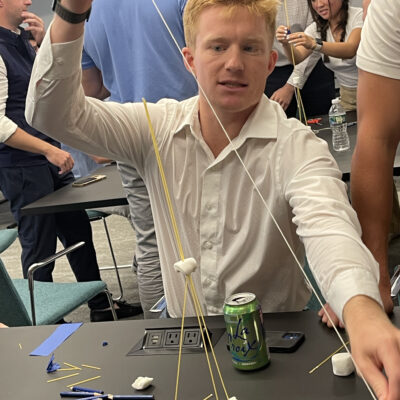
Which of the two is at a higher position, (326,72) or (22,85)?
(22,85)

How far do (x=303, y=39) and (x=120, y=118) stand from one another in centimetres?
250

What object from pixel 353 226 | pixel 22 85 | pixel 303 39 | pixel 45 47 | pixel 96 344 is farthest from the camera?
pixel 303 39

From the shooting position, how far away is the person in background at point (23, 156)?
3559 millimetres

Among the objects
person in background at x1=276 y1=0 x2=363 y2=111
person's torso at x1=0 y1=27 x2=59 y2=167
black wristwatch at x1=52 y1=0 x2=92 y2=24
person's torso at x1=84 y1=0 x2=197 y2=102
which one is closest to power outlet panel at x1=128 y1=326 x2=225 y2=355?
black wristwatch at x1=52 y1=0 x2=92 y2=24

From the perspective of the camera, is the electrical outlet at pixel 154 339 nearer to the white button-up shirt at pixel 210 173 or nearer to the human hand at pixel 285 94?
the white button-up shirt at pixel 210 173

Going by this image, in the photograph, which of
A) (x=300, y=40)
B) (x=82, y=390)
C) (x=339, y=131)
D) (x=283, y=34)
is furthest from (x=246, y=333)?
(x=300, y=40)

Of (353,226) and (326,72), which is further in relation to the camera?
(326,72)

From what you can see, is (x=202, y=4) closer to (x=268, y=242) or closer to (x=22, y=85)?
(x=268, y=242)

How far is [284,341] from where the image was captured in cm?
143

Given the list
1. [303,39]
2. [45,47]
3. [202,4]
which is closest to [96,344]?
[45,47]

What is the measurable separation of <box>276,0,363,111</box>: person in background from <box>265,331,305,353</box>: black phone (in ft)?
9.38

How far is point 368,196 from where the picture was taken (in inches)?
62.9

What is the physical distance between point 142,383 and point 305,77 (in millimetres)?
3482

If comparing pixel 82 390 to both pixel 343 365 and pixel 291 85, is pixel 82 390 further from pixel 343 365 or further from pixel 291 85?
pixel 291 85
